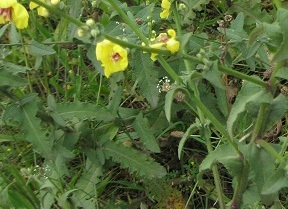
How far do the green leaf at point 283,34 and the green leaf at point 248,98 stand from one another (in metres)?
0.13

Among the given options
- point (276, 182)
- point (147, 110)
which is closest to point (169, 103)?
point (276, 182)

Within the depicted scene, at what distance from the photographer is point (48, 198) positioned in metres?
1.98

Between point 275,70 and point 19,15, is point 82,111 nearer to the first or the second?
point 19,15

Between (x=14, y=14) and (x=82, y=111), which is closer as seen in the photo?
(x=14, y=14)

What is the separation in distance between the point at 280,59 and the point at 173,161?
1.07 metres

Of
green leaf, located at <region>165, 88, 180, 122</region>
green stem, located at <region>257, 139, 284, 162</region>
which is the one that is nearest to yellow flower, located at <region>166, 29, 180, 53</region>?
green leaf, located at <region>165, 88, 180, 122</region>

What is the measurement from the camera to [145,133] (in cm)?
201

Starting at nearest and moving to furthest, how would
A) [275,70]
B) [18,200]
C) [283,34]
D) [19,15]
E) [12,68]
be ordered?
1. [283,34]
2. [275,70]
3. [19,15]
4. [12,68]
5. [18,200]

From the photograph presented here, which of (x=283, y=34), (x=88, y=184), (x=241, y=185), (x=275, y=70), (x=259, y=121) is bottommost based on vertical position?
(x=88, y=184)

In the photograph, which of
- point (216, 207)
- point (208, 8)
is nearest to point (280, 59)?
point (216, 207)

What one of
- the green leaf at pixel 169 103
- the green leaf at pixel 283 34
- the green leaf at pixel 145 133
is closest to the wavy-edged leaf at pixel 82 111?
the green leaf at pixel 145 133

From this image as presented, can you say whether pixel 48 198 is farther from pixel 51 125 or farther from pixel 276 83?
pixel 276 83

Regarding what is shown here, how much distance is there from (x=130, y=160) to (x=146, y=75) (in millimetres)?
338

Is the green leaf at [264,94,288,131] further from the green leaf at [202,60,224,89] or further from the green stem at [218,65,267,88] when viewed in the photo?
the green leaf at [202,60,224,89]
